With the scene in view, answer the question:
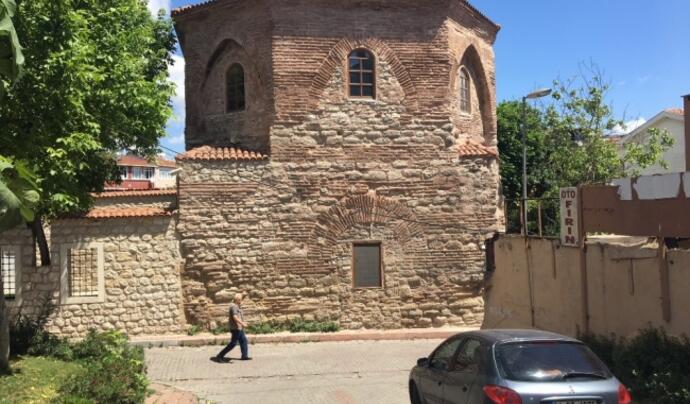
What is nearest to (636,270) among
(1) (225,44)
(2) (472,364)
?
(2) (472,364)

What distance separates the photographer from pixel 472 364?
682cm

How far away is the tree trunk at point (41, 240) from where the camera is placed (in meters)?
13.8

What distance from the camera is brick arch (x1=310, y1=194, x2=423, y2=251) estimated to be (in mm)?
16141

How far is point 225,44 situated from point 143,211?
543 cm

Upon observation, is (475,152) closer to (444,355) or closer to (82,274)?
(444,355)

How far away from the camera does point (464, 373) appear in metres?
6.89

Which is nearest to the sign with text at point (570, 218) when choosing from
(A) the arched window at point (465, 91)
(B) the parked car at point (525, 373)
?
(B) the parked car at point (525, 373)

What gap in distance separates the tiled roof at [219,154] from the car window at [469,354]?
382 inches

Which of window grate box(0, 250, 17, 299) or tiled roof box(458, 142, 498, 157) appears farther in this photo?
tiled roof box(458, 142, 498, 157)

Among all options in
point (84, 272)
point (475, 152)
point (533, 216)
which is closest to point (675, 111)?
point (533, 216)

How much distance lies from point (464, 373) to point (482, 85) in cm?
1413

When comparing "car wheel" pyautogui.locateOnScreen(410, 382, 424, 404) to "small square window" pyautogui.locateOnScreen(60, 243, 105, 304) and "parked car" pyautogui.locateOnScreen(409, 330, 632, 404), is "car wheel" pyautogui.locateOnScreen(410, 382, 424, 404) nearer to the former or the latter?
"parked car" pyautogui.locateOnScreen(409, 330, 632, 404)

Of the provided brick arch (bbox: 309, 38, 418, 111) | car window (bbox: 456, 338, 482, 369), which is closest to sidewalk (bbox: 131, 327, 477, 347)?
brick arch (bbox: 309, 38, 418, 111)

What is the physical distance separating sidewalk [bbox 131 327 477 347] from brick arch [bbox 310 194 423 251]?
227 centimetres
